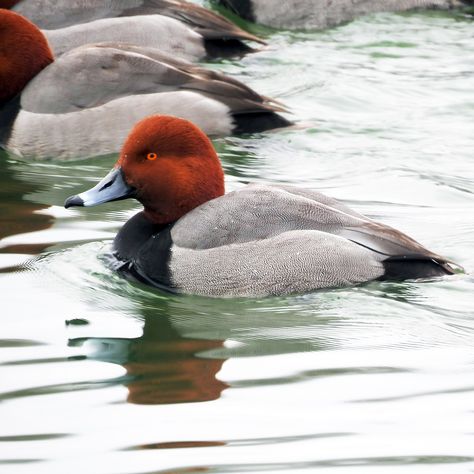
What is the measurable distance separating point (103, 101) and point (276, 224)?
136 inches

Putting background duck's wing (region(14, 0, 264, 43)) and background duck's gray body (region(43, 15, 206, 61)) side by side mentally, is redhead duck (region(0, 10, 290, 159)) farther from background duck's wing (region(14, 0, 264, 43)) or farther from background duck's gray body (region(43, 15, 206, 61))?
background duck's wing (region(14, 0, 264, 43))

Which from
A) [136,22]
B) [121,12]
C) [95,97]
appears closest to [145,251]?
[95,97]

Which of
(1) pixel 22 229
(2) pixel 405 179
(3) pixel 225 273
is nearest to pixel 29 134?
(1) pixel 22 229

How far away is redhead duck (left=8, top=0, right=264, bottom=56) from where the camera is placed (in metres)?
12.5

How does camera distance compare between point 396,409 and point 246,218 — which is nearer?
point 396,409

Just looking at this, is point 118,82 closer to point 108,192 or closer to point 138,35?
point 138,35

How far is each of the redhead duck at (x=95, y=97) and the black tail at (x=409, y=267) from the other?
3.57 meters

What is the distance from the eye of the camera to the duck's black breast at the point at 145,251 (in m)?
7.68

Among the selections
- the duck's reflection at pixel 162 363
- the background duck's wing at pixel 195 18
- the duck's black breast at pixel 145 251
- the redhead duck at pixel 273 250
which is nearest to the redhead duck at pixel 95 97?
the background duck's wing at pixel 195 18

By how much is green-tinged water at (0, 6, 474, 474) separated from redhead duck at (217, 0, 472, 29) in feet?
10.8

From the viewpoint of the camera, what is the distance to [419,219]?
360 inches

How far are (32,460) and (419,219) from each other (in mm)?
4252

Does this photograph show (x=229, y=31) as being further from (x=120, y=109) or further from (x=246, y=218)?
(x=246, y=218)

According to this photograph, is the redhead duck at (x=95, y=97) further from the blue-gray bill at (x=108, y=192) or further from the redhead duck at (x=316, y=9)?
the redhead duck at (x=316, y=9)
